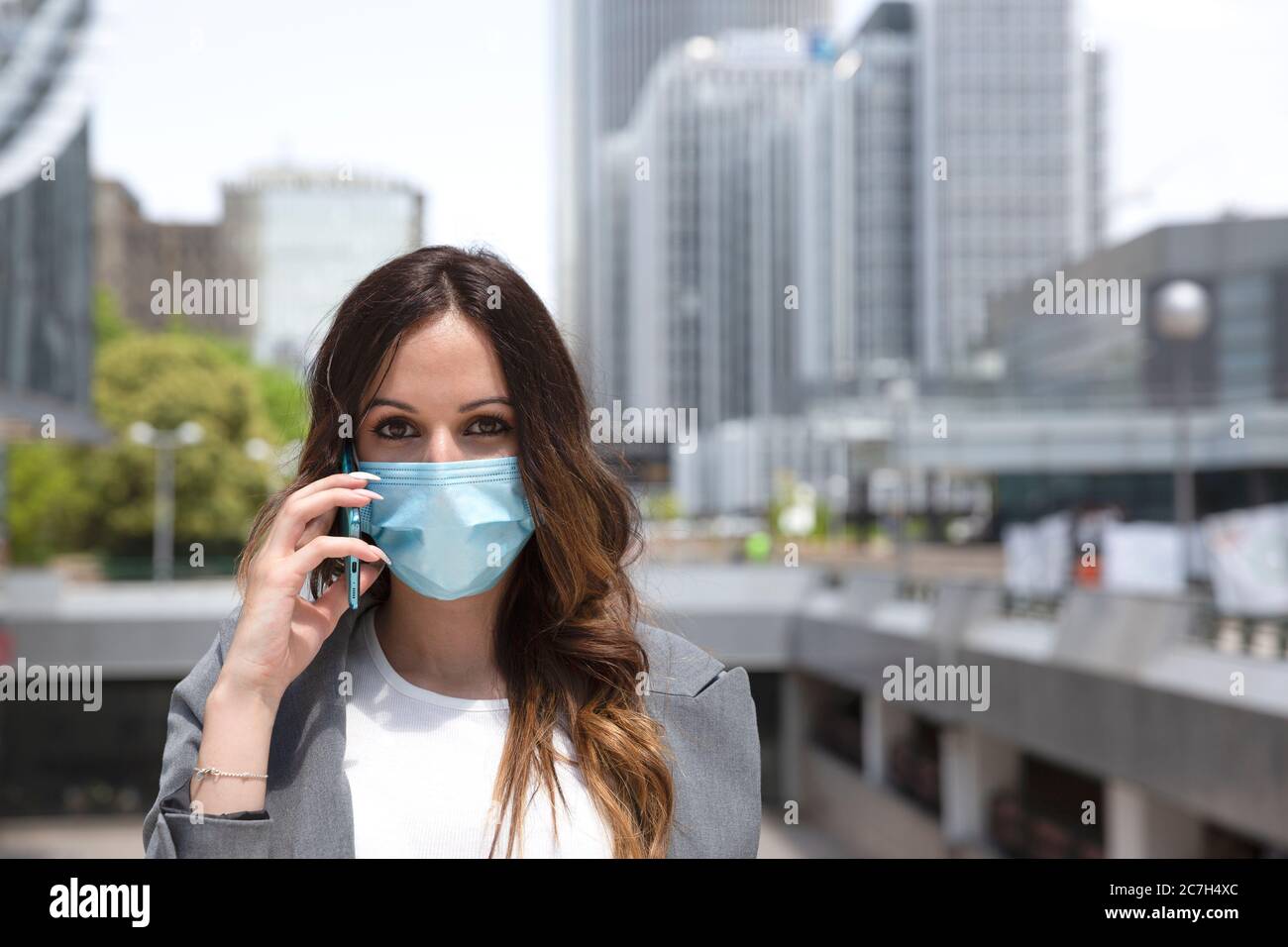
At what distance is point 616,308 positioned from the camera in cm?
7962

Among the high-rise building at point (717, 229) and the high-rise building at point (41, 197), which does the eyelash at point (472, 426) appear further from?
the high-rise building at point (717, 229)

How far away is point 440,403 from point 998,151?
2517 inches

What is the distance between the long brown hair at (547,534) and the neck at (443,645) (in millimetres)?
22

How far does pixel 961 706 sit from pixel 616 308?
68.6m

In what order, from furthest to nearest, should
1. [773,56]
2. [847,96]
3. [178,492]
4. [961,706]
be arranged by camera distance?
[773,56]
[847,96]
[178,492]
[961,706]

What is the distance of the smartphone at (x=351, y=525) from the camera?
129 centimetres

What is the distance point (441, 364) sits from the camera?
1.35 m

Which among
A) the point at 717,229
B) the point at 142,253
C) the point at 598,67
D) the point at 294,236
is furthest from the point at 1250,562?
the point at 598,67

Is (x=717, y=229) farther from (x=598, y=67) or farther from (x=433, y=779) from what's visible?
(x=433, y=779)

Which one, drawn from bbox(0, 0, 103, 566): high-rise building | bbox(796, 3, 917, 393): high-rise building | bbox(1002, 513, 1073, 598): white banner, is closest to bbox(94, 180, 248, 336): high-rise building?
bbox(796, 3, 917, 393): high-rise building

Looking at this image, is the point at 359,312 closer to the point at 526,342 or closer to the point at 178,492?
the point at 526,342

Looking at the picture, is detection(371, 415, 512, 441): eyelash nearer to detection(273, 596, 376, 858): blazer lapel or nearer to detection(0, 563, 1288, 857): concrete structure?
detection(273, 596, 376, 858): blazer lapel
